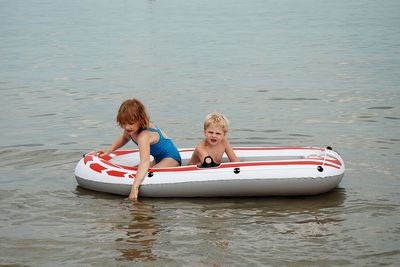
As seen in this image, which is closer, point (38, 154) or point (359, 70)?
point (38, 154)

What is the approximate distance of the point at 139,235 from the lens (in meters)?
6.55

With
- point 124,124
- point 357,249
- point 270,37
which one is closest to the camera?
Answer: point 357,249

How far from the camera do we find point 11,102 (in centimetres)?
1336

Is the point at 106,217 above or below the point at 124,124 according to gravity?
below

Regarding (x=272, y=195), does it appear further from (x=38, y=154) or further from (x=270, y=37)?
(x=270, y=37)

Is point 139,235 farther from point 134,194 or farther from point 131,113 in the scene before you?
point 131,113

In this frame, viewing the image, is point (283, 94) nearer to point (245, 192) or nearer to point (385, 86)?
point (385, 86)

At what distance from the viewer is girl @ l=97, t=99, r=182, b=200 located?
7465 millimetres

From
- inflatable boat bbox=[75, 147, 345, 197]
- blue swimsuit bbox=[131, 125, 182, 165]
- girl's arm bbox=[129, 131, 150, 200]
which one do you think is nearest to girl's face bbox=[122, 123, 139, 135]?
girl's arm bbox=[129, 131, 150, 200]

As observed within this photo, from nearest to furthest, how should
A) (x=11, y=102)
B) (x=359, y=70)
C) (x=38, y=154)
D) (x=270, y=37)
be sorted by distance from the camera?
(x=38, y=154) < (x=11, y=102) < (x=359, y=70) < (x=270, y=37)

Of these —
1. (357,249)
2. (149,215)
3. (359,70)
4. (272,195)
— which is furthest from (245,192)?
(359,70)

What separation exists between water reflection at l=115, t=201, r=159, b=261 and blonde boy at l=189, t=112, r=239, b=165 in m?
0.77

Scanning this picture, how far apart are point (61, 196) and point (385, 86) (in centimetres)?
790

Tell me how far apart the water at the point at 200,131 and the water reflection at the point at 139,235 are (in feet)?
0.06
